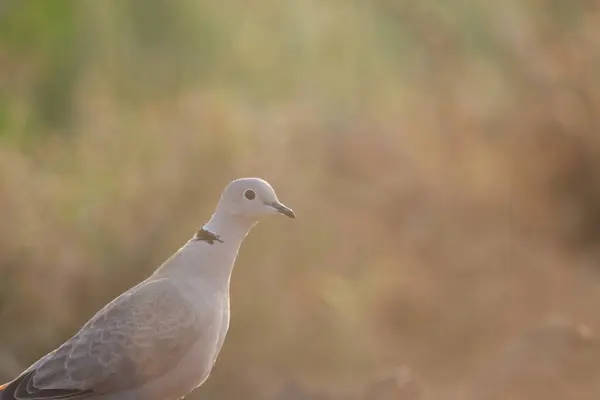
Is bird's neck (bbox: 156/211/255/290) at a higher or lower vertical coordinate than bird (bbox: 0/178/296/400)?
higher

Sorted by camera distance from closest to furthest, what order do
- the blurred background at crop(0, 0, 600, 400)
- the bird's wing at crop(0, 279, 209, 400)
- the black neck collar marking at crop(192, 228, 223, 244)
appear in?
the bird's wing at crop(0, 279, 209, 400) < the black neck collar marking at crop(192, 228, 223, 244) < the blurred background at crop(0, 0, 600, 400)

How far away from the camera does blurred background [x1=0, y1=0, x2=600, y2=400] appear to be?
3504mm

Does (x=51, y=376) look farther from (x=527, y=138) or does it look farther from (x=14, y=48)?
(x=527, y=138)

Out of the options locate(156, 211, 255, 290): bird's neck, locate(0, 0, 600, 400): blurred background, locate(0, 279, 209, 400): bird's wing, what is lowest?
locate(0, 279, 209, 400): bird's wing

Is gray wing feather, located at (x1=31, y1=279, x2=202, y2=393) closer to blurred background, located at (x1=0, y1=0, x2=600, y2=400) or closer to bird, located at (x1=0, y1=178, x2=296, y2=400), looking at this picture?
bird, located at (x1=0, y1=178, x2=296, y2=400)

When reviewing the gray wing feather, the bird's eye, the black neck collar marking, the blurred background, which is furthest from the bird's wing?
the blurred background

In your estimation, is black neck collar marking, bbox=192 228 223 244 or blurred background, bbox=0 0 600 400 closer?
black neck collar marking, bbox=192 228 223 244

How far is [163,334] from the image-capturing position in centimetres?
227

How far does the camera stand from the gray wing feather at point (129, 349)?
2.24 m

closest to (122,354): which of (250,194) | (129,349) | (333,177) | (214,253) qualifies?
(129,349)

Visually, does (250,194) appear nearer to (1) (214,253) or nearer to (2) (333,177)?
(1) (214,253)

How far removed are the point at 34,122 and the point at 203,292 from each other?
2.24 metres

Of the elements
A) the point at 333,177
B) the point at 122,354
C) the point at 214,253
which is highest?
the point at 333,177

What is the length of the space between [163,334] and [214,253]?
0.23m
